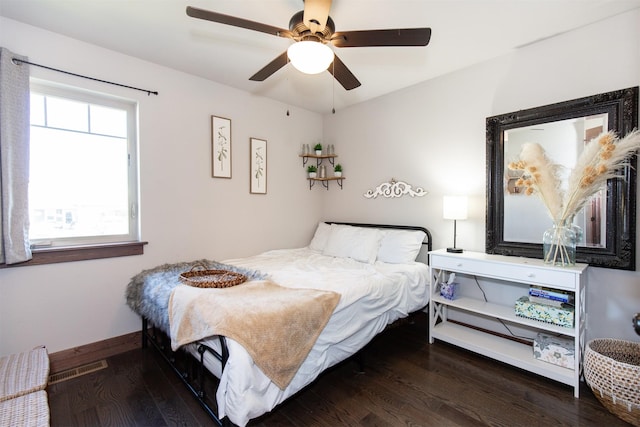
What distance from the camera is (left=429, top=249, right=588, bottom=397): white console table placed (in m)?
1.97

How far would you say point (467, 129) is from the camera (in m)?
2.83

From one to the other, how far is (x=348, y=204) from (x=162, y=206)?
2.23 metres

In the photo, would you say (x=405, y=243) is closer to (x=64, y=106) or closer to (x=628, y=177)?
(x=628, y=177)

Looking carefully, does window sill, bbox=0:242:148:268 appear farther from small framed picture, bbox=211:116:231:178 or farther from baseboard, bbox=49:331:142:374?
small framed picture, bbox=211:116:231:178

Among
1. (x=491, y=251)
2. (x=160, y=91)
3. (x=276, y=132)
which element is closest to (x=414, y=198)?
(x=491, y=251)

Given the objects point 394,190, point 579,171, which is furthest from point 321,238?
point 579,171

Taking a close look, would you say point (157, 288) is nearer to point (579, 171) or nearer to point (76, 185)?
point (76, 185)

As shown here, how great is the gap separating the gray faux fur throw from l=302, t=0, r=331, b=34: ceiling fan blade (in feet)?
5.62

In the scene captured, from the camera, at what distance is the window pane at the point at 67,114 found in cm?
234

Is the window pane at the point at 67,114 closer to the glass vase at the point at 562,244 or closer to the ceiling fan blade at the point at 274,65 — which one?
the ceiling fan blade at the point at 274,65

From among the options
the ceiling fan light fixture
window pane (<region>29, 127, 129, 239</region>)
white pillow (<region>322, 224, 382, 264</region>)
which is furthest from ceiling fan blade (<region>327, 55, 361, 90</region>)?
window pane (<region>29, 127, 129, 239</region>)

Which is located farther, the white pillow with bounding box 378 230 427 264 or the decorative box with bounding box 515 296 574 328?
the white pillow with bounding box 378 230 427 264

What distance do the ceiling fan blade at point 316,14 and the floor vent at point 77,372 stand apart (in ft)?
9.50

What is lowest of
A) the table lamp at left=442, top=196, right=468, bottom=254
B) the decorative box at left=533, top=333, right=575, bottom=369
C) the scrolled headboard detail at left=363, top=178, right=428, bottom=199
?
the decorative box at left=533, top=333, right=575, bottom=369
